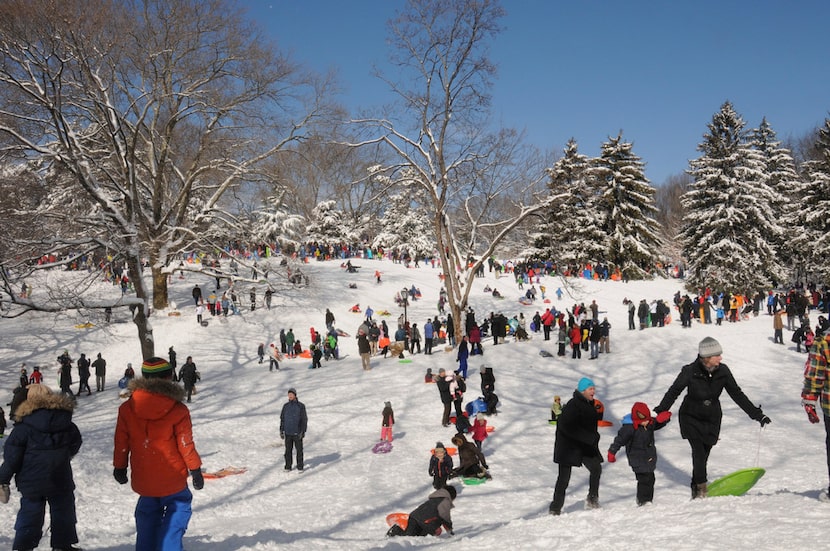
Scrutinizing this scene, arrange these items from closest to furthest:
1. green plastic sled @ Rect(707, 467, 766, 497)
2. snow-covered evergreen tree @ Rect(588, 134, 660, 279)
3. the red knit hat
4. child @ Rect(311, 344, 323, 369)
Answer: green plastic sled @ Rect(707, 467, 766, 497)
the red knit hat
child @ Rect(311, 344, 323, 369)
snow-covered evergreen tree @ Rect(588, 134, 660, 279)

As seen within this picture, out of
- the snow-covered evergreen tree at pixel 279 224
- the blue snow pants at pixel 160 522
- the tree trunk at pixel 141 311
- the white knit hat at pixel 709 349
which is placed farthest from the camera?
the snow-covered evergreen tree at pixel 279 224

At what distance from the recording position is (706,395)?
5504mm

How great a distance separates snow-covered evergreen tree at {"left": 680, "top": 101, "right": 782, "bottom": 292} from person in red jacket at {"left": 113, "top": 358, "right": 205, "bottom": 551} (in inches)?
1434

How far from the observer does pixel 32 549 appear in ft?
16.5

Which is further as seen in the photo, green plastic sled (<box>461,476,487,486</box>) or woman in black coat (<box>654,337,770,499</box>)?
green plastic sled (<box>461,476,487,486</box>)

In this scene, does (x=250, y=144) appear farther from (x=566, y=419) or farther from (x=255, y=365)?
(x=566, y=419)

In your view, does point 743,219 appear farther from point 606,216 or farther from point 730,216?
point 606,216

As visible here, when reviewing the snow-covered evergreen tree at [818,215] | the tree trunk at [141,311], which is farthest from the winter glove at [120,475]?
the snow-covered evergreen tree at [818,215]

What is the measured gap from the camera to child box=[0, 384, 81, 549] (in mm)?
4758

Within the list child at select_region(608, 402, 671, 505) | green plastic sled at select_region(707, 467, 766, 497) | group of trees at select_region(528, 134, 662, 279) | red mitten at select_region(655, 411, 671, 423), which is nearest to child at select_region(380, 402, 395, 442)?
child at select_region(608, 402, 671, 505)

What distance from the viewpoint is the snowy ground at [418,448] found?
5.47m

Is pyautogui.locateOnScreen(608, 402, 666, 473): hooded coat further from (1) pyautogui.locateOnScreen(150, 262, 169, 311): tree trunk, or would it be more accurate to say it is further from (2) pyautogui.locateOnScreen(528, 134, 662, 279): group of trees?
(2) pyautogui.locateOnScreen(528, 134, 662, 279): group of trees

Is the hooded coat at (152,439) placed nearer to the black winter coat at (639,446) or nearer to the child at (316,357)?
the black winter coat at (639,446)

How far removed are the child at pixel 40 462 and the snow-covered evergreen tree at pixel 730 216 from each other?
36.6 m
